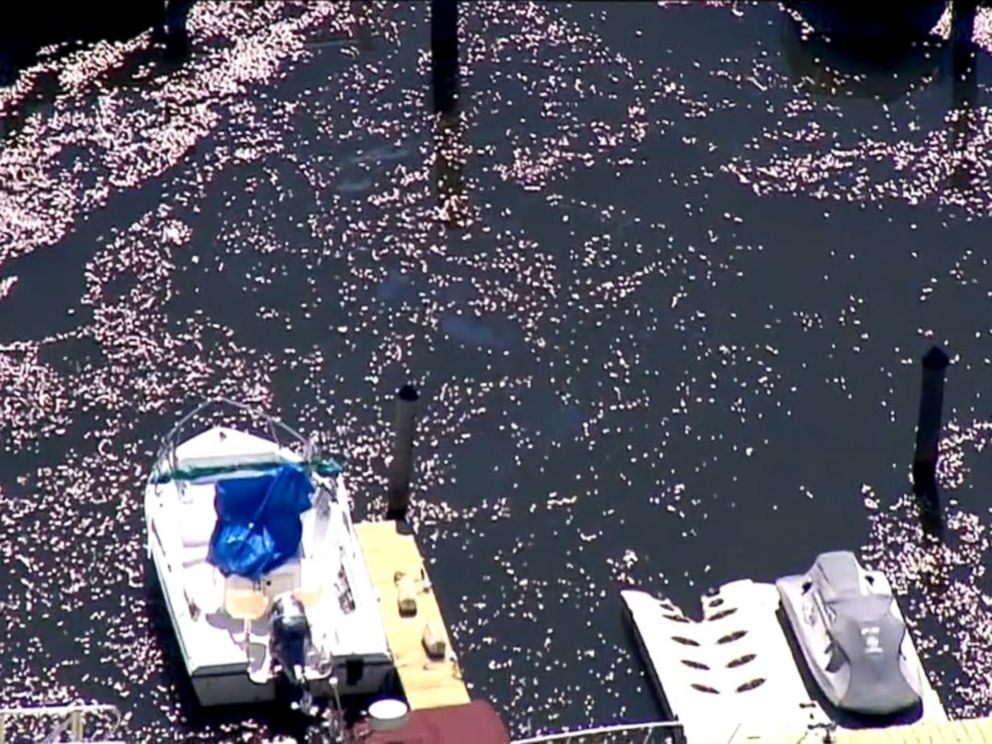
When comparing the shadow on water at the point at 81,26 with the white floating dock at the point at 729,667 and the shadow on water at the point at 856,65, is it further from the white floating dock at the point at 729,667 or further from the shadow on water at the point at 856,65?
the white floating dock at the point at 729,667

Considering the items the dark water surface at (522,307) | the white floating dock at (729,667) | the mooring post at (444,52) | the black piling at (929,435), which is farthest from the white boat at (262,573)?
the mooring post at (444,52)

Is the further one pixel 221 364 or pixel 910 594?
pixel 221 364

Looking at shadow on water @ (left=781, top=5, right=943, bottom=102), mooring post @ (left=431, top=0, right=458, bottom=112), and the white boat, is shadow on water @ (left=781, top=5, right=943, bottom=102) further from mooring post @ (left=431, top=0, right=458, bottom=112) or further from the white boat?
the white boat

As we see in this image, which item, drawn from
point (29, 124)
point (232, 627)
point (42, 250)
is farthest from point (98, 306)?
point (232, 627)

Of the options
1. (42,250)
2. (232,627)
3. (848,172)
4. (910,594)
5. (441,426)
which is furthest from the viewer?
(848,172)

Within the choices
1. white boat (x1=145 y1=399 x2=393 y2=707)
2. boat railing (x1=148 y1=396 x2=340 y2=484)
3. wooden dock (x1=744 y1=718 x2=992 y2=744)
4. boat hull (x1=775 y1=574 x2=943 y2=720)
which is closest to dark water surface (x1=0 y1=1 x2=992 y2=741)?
boat railing (x1=148 y1=396 x2=340 y2=484)

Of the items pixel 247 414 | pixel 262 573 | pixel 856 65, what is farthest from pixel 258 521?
pixel 856 65

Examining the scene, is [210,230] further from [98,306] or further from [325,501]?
[325,501]
